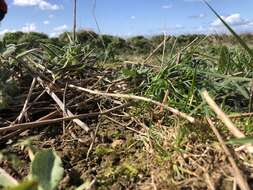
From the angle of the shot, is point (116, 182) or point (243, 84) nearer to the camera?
point (116, 182)

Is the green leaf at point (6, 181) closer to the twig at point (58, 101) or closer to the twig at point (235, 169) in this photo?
the twig at point (58, 101)

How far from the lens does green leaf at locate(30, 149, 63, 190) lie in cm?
163

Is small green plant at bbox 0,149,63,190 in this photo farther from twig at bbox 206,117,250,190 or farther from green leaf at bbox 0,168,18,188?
twig at bbox 206,117,250,190

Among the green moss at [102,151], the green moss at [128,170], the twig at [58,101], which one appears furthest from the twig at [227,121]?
the twig at [58,101]

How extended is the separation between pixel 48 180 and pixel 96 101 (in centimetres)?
93

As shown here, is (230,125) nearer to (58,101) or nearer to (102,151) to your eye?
(102,151)

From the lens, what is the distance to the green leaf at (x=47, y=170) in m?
1.63

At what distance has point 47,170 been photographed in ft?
5.48

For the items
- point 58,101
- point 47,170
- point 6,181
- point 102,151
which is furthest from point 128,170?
point 58,101

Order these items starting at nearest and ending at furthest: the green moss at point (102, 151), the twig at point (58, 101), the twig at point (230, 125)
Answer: the twig at point (230, 125)
the green moss at point (102, 151)
the twig at point (58, 101)

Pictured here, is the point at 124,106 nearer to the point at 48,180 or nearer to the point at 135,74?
the point at 135,74

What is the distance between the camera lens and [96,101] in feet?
8.34

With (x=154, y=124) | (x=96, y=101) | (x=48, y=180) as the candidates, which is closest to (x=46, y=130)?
(x=96, y=101)

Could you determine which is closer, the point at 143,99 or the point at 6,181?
the point at 6,181
